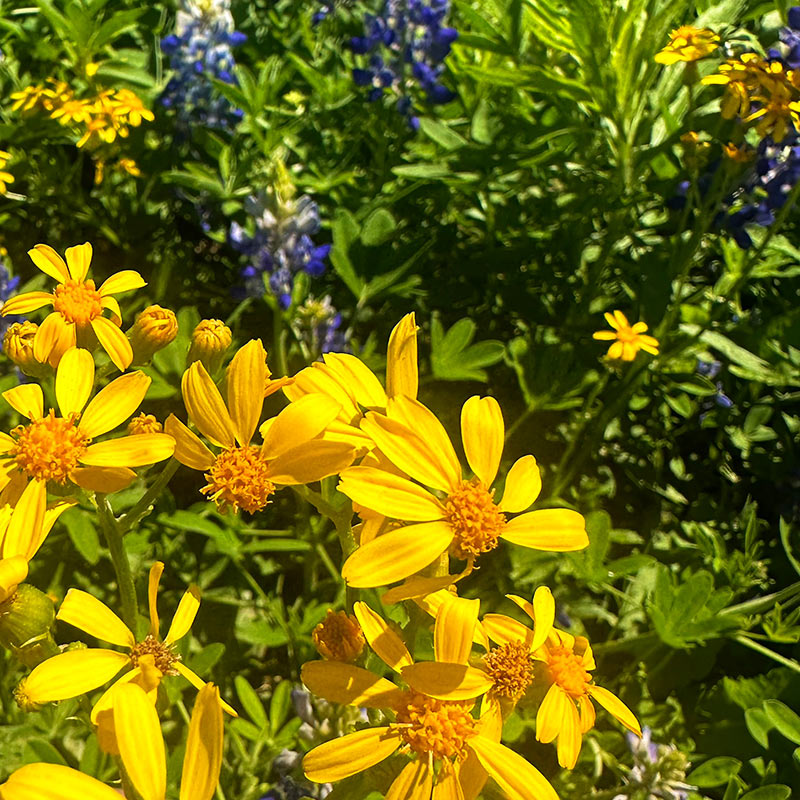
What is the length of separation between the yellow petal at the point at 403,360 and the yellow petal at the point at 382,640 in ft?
1.18

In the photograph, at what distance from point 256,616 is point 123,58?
8.14 ft

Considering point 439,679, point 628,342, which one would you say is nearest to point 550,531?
point 439,679

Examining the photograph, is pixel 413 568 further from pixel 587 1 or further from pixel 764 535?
pixel 764 535

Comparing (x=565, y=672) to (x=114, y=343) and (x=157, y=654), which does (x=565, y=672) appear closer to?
(x=157, y=654)

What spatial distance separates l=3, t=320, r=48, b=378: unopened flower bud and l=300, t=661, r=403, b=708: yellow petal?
748 mm

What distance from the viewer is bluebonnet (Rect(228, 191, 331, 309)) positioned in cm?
272

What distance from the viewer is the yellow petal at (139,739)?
1.02 meters

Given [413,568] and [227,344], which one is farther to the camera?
[227,344]

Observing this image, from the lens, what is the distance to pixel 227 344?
4.67 feet

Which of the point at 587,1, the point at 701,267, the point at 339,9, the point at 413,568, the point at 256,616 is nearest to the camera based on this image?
the point at 413,568

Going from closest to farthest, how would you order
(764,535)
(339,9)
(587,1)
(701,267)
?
(587,1) < (764,535) < (701,267) < (339,9)

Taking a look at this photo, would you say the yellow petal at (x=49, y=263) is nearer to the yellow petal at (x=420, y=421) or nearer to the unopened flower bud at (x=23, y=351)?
the unopened flower bud at (x=23, y=351)

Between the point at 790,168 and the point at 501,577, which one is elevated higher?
the point at 790,168

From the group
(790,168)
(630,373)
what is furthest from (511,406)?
(790,168)
